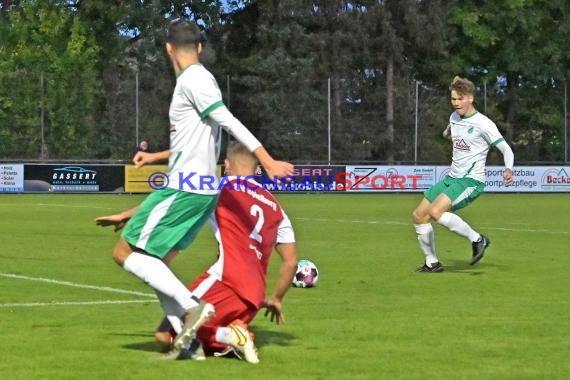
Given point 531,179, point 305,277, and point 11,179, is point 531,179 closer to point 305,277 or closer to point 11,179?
point 11,179

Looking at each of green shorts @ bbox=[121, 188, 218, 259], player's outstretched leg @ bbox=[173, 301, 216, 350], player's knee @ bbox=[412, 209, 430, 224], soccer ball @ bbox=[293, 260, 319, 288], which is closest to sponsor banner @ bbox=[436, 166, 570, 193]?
player's knee @ bbox=[412, 209, 430, 224]

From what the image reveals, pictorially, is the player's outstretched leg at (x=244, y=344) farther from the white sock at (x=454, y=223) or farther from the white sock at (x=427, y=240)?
the white sock at (x=454, y=223)

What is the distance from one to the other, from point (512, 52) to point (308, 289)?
52728 mm

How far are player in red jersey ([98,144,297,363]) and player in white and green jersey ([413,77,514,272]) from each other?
7.00 meters

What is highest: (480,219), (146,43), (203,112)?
(146,43)

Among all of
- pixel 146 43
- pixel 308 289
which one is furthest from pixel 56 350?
pixel 146 43

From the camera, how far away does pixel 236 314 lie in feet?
27.8

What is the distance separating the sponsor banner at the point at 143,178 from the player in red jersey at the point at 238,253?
3355cm

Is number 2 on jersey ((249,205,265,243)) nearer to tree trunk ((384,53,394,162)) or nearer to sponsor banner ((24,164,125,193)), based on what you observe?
sponsor banner ((24,164,125,193))

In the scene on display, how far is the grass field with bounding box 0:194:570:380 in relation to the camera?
795cm

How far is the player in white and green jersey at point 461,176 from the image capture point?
15461mm

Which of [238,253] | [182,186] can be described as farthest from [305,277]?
[182,186]

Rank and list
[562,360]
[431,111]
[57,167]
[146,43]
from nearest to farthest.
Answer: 1. [562,360]
2. [57,167]
3. [431,111]
4. [146,43]

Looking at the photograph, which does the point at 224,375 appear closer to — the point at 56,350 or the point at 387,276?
the point at 56,350
